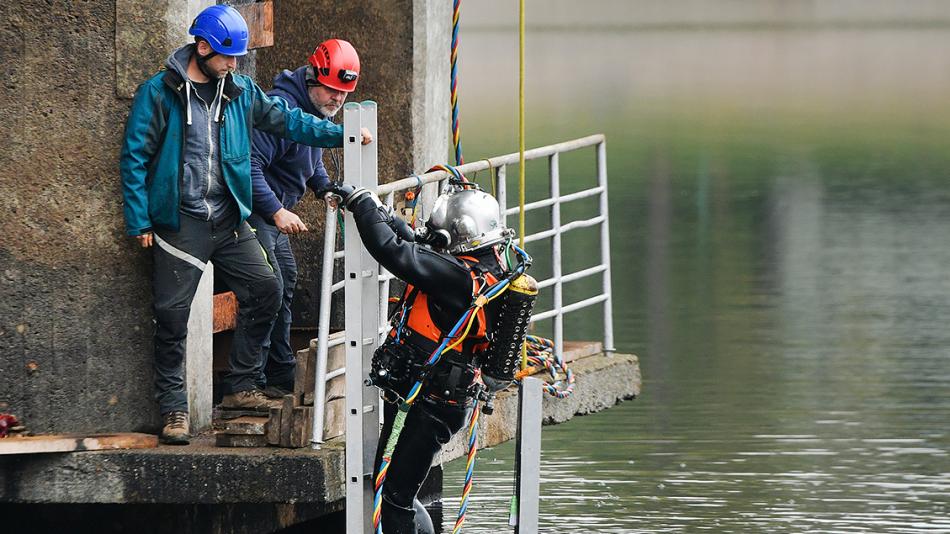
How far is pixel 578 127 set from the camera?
4388cm

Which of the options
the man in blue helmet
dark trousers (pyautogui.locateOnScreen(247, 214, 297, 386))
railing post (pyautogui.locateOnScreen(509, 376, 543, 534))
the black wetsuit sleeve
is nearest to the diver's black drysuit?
the black wetsuit sleeve

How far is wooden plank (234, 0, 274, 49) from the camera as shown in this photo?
11.0 m

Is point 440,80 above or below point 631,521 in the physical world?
above

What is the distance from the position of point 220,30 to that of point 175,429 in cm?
171

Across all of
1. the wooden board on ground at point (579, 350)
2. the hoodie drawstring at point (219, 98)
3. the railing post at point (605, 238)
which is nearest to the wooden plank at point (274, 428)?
the hoodie drawstring at point (219, 98)

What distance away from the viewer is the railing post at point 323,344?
8.65m

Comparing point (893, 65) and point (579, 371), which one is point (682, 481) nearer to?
point (579, 371)

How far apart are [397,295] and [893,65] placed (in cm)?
5719

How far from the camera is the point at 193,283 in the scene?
891 centimetres

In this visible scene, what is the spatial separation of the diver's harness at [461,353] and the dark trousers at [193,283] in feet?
3.05

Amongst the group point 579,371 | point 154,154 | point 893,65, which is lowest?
point 579,371

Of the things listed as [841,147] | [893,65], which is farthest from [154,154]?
[893,65]

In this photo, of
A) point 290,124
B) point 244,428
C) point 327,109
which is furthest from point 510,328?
point 327,109

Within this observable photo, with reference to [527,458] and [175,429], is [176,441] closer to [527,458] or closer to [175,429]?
[175,429]
